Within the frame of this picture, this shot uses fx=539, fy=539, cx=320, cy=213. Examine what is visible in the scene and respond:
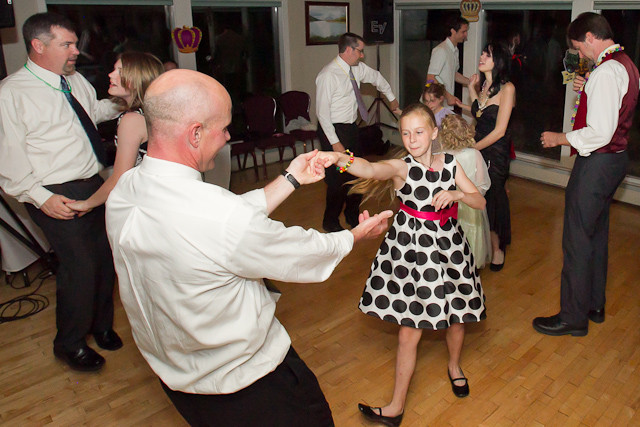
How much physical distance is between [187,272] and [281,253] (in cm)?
26

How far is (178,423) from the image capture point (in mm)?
2725

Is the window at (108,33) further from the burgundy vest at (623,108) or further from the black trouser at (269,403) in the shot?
the black trouser at (269,403)

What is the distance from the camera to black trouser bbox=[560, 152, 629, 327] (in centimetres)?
299

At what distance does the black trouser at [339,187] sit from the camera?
4.79 m

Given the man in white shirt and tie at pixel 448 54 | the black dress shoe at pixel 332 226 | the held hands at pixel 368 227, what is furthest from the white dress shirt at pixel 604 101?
the man in white shirt and tie at pixel 448 54

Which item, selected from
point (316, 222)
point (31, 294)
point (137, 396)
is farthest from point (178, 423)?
point (316, 222)

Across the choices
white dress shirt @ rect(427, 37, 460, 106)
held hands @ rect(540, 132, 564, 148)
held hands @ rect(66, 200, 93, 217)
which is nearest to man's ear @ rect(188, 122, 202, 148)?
held hands @ rect(66, 200, 93, 217)

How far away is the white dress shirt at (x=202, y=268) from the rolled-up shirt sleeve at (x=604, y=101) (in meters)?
1.87

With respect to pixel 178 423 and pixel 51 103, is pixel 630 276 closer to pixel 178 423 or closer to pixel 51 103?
pixel 178 423

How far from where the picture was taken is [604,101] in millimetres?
2795

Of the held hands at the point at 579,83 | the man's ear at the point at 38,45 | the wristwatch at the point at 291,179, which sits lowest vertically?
the wristwatch at the point at 291,179

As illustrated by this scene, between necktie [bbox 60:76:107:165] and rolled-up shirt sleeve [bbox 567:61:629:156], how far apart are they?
2.65 metres

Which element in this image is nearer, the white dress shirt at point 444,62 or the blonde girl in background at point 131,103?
the blonde girl in background at point 131,103

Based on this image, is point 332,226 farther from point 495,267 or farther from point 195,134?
point 195,134
